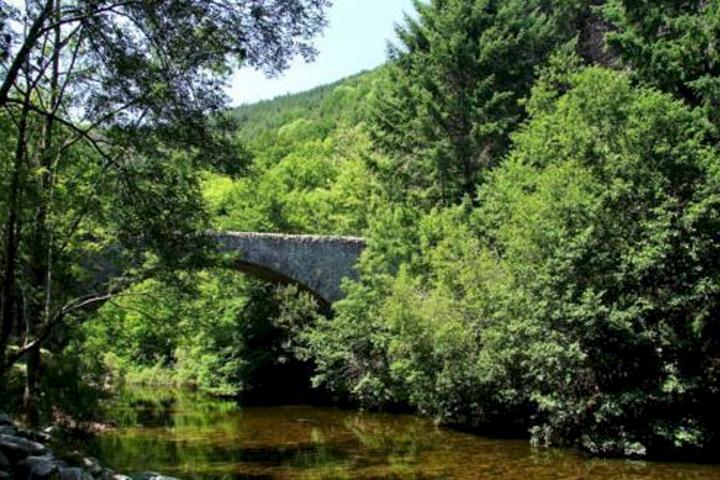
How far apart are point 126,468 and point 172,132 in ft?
18.7

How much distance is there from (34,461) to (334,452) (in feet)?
24.4

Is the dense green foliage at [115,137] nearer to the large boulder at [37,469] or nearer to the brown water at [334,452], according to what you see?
the large boulder at [37,469]

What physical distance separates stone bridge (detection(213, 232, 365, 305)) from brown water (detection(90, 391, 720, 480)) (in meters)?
5.08

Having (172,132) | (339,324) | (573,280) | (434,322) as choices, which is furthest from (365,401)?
(172,132)

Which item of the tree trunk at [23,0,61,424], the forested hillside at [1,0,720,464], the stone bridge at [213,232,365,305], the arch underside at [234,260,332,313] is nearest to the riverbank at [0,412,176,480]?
the tree trunk at [23,0,61,424]

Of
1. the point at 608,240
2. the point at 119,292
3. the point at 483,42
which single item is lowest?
the point at 119,292

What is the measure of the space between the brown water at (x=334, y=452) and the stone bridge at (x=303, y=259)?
5083 mm

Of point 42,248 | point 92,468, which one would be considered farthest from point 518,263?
point 92,468

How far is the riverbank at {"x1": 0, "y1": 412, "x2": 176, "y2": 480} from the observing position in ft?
21.7

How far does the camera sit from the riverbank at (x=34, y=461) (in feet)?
21.7

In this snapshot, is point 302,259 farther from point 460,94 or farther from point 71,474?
point 71,474

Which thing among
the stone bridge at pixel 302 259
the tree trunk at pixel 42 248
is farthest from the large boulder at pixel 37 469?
the stone bridge at pixel 302 259

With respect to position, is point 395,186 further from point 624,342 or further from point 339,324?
point 624,342

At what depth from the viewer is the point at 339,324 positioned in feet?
64.1
